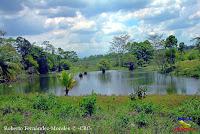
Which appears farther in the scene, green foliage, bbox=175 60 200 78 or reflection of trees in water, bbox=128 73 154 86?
green foliage, bbox=175 60 200 78

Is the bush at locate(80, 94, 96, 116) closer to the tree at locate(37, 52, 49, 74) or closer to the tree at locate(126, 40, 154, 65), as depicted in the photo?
the tree at locate(37, 52, 49, 74)

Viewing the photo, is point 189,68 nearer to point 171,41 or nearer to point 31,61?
point 171,41

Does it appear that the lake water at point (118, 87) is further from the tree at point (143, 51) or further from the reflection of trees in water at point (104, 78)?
the tree at point (143, 51)

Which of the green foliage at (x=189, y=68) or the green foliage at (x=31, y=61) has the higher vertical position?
the green foliage at (x=31, y=61)

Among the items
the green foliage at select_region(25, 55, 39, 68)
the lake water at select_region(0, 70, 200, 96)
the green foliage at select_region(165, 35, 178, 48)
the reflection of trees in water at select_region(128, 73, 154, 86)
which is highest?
the green foliage at select_region(165, 35, 178, 48)

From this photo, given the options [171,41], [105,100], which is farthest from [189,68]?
[105,100]

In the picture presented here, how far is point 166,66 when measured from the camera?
104 metres

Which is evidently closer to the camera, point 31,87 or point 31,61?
point 31,87

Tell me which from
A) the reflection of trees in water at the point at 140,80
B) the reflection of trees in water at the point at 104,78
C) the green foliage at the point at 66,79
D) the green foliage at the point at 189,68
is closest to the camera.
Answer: the green foliage at the point at 66,79

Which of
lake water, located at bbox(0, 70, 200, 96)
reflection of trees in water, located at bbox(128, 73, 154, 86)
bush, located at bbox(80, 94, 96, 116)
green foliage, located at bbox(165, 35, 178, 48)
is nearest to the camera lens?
bush, located at bbox(80, 94, 96, 116)

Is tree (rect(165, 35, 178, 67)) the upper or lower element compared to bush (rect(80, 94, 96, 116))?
upper

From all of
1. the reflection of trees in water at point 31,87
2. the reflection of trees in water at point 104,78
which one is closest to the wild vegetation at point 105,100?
the reflection of trees in water at point 31,87

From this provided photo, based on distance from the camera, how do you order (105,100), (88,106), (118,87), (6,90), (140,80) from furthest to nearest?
(140,80) → (6,90) → (118,87) → (105,100) → (88,106)

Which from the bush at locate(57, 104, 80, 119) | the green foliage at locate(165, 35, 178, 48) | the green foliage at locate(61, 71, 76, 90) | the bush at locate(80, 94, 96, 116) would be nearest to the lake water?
the green foliage at locate(61, 71, 76, 90)
